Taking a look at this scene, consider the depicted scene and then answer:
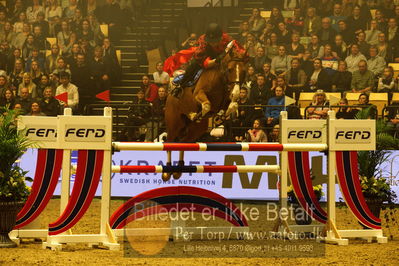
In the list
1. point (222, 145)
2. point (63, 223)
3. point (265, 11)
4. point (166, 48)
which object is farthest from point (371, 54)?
point (63, 223)

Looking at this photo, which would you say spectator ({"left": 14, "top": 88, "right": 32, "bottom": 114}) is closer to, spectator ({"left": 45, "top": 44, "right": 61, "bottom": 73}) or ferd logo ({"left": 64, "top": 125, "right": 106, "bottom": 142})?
spectator ({"left": 45, "top": 44, "right": 61, "bottom": 73})

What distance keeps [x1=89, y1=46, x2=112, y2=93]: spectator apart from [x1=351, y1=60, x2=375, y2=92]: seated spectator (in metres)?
5.49

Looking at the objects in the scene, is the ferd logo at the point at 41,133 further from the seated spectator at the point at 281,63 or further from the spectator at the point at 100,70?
the spectator at the point at 100,70

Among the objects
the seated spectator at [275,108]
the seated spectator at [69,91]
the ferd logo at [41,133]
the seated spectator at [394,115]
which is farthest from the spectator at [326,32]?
the ferd logo at [41,133]

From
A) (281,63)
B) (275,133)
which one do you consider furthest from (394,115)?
(281,63)

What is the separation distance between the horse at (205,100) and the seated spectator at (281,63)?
24.0ft

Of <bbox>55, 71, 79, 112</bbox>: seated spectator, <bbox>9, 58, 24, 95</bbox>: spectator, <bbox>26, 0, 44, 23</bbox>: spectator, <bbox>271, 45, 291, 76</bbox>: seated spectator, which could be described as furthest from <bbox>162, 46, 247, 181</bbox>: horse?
<bbox>26, 0, 44, 23</bbox>: spectator

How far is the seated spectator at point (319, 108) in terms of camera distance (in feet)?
38.6

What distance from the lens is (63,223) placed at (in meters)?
6.21

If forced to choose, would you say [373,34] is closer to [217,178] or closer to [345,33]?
[345,33]

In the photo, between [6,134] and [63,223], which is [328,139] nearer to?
[63,223]

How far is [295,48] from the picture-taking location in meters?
14.9

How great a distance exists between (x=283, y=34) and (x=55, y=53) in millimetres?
5428

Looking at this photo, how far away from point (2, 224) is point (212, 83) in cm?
246
